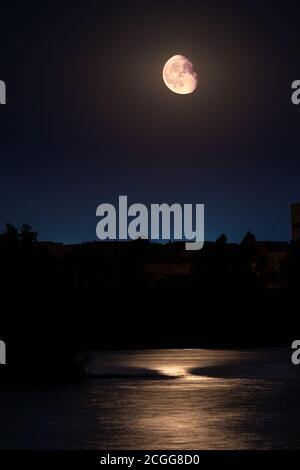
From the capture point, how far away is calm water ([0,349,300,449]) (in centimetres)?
1667

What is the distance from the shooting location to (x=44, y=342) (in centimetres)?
2777

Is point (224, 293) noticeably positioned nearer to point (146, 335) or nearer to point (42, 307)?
point (146, 335)

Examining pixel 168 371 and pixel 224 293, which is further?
pixel 224 293

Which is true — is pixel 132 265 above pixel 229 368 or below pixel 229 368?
above

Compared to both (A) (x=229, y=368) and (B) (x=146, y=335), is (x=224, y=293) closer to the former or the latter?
(B) (x=146, y=335)

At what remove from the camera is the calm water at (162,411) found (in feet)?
54.7

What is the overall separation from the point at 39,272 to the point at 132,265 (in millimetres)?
79359

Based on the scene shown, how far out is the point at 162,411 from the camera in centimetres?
2039
